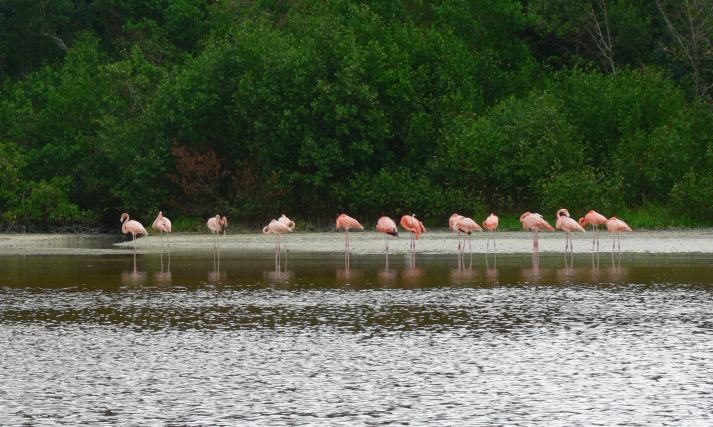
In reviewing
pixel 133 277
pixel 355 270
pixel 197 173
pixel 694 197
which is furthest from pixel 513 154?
pixel 133 277

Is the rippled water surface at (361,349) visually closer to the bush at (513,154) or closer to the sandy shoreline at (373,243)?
the sandy shoreline at (373,243)

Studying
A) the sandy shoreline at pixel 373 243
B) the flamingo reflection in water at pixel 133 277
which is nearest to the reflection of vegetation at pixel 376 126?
the sandy shoreline at pixel 373 243

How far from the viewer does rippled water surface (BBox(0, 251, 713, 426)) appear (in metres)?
11.5

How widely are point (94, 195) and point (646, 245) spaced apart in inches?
1157

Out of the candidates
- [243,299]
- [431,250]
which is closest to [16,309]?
[243,299]

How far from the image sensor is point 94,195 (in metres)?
55.9

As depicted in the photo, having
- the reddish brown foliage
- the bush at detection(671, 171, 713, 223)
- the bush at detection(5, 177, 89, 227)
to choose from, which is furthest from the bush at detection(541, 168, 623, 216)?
the bush at detection(5, 177, 89, 227)

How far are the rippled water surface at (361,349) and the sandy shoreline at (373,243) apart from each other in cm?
941

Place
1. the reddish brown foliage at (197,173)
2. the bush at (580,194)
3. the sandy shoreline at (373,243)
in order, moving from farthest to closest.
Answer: the reddish brown foliage at (197,173) → the bush at (580,194) → the sandy shoreline at (373,243)

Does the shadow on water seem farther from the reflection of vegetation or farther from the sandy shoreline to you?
the reflection of vegetation

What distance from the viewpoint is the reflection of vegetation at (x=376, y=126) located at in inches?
1870

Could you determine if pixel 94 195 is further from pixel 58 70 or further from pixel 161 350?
pixel 161 350

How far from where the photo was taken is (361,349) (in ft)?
49.6

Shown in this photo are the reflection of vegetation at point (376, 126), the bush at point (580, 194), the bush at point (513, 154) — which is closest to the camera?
the bush at point (580, 194)
